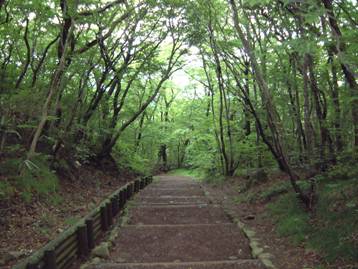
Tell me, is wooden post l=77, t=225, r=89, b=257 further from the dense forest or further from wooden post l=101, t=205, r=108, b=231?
the dense forest

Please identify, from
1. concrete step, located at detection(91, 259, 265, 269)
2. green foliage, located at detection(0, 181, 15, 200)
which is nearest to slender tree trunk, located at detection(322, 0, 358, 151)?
concrete step, located at detection(91, 259, 265, 269)

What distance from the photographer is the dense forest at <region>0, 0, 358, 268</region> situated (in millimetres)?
6680

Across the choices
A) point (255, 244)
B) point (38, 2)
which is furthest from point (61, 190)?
point (255, 244)

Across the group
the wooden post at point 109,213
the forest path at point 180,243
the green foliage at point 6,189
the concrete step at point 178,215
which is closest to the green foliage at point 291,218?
the forest path at point 180,243

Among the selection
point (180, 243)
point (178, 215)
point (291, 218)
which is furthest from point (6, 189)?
point (291, 218)

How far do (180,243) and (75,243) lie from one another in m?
1.82

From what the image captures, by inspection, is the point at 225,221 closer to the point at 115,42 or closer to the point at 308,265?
the point at 308,265

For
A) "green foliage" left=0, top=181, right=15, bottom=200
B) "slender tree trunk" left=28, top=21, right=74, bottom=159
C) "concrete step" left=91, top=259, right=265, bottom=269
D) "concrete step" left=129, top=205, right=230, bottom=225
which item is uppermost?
"slender tree trunk" left=28, top=21, right=74, bottom=159

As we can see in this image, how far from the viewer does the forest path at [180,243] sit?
16.6 feet

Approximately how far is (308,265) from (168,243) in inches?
93.0

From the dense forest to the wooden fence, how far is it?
5.06 feet

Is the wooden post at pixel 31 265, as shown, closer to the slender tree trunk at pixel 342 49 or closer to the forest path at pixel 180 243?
the forest path at pixel 180 243

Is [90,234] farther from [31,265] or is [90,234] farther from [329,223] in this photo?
[329,223]

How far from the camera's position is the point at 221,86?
1616 centimetres
